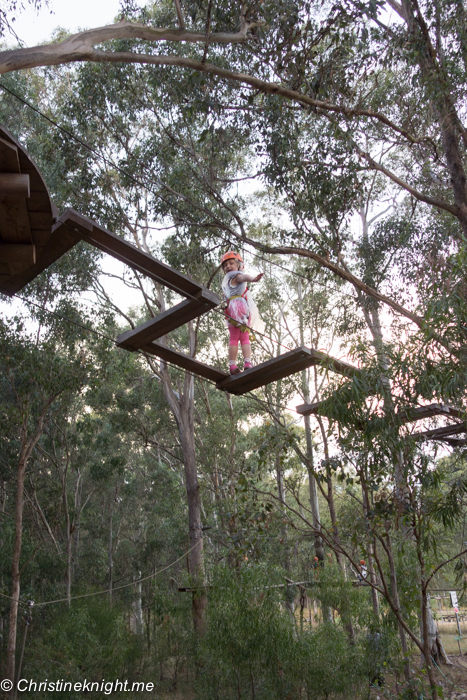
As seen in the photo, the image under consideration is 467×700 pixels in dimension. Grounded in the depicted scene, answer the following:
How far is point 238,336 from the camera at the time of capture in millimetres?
4938

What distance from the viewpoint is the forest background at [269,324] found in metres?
4.96

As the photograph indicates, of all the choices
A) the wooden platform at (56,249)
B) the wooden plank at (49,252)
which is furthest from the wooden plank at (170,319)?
the wooden plank at (49,252)

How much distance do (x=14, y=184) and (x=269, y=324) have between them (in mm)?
11600

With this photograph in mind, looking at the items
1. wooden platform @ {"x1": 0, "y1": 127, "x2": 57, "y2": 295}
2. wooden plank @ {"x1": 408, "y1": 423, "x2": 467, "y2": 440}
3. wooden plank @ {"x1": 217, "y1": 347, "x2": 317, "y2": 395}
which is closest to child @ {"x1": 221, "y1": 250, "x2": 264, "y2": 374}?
wooden plank @ {"x1": 217, "y1": 347, "x2": 317, "y2": 395}

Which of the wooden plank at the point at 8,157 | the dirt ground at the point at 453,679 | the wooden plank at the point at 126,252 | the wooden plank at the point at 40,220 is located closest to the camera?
the wooden plank at the point at 8,157

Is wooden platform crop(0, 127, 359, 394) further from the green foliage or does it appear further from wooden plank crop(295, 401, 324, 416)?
the green foliage

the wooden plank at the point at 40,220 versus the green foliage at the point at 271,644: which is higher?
the wooden plank at the point at 40,220

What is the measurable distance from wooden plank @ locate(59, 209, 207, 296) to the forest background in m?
0.82

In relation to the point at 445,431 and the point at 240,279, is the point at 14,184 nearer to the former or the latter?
the point at 240,279

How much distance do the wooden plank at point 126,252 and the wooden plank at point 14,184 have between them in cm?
56

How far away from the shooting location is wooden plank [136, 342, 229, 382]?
4.09 m

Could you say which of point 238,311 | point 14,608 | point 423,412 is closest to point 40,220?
point 238,311

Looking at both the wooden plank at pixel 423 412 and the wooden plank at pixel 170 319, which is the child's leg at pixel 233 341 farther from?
the wooden plank at pixel 423 412

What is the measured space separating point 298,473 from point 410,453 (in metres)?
9.89
